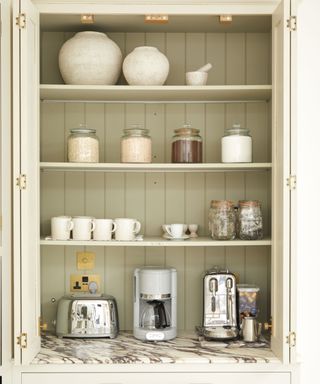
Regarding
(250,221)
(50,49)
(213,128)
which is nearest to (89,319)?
(250,221)

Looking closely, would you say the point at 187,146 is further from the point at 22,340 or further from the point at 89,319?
the point at 22,340

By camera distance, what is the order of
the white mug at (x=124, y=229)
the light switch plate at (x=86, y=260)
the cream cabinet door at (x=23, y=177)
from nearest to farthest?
the cream cabinet door at (x=23, y=177)
the white mug at (x=124, y=229)
the light switch plate at (x=86, y=260)

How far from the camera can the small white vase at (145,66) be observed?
8.72ft

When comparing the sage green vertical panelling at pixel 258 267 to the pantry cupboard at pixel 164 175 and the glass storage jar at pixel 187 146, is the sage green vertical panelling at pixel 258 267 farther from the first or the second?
the glass storage jar at pixel 187 146

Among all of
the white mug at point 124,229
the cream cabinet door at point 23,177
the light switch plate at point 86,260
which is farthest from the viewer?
the light switch plate at point 86,260

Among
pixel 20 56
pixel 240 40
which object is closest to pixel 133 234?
pixel 20 56

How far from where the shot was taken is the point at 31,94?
2.47 meters

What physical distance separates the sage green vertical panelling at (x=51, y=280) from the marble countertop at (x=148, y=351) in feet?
0.57
